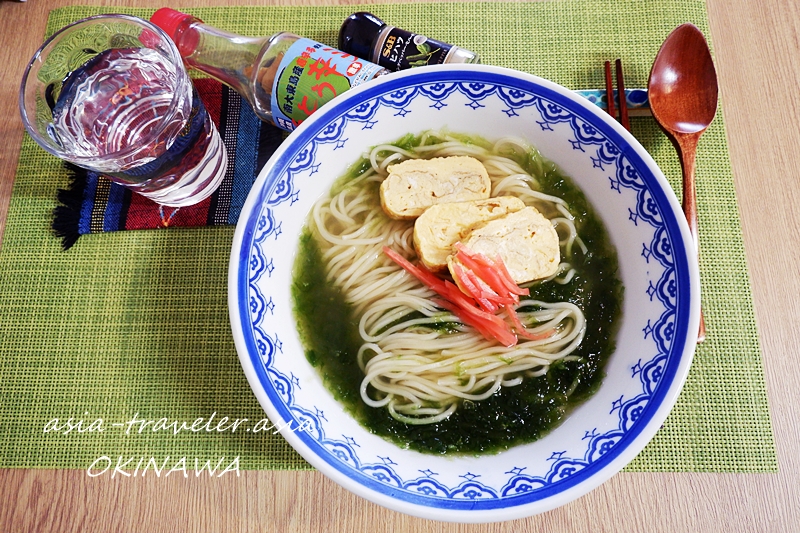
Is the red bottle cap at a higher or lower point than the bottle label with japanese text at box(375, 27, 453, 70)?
lower

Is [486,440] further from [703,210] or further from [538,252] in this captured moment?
[703,210]

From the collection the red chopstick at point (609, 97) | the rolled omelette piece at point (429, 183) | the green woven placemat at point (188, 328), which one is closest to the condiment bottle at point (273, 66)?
the rolled omelette piece at point (429, 183)

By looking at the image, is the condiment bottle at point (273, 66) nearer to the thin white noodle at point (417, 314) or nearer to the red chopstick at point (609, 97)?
the thin white noodle at point (417, 314)

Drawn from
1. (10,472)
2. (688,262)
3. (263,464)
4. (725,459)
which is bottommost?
(10,472)

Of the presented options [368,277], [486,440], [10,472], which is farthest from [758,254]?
[10,472]

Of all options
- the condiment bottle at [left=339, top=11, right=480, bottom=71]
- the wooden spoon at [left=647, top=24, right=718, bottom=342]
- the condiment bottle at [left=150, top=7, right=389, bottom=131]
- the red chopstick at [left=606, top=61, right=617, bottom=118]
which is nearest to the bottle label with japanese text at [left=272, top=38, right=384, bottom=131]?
the condiment bottle at [left=150, top=7, right=389, bottom=131]

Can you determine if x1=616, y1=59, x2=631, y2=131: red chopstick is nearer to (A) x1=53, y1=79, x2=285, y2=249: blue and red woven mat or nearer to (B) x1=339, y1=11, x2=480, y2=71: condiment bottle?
(B) x1=339, y1=11, x2=480, y2=71: condiment bottle
